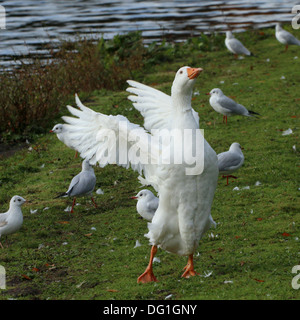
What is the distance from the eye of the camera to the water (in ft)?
67.8

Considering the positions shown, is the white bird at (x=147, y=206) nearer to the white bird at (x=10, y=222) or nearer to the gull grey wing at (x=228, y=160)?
the gull grey wing at (x=228, y=160)

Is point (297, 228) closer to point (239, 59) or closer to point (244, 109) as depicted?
point (244, 109)

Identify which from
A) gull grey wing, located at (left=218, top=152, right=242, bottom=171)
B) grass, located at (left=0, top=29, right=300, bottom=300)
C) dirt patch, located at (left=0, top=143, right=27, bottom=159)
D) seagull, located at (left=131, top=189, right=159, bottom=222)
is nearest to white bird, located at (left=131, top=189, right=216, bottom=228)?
seagull, located at (left=131, top=189, right=159, bottom=222)

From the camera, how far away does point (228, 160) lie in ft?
29.5

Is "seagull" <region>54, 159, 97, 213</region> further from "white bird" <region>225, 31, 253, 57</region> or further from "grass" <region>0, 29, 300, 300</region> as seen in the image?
"white bird" <region>225, 31, 253, 57</region>

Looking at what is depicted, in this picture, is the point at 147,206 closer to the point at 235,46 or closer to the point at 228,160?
the point at 228,160

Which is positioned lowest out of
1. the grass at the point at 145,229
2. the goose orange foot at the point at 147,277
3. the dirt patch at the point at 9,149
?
the goose orange foot at the point at 147,277

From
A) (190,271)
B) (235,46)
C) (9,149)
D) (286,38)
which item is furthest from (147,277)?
→ (286,38)

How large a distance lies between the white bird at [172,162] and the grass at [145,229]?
512mm

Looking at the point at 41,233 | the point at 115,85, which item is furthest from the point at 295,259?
the point at 115,85

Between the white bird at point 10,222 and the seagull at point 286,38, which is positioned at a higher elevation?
the seagull at point 286,38

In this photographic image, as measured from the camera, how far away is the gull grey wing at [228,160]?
892cm

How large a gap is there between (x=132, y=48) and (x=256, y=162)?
9.44 metres

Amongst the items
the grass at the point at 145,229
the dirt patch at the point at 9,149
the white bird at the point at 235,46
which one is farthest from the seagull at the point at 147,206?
the white bird at the point at 235,46
